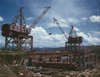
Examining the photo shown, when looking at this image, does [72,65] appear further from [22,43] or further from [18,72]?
[22,43]

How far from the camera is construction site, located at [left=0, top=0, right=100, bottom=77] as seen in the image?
611 inches

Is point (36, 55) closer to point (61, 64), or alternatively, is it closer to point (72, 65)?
point (61, 64)

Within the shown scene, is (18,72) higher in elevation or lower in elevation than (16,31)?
lower

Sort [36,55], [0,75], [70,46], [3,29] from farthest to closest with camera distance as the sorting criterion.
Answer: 1. [70,46]
2. [3,29]
3. [36,55]
4. [0,75]

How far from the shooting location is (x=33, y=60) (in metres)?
41.5

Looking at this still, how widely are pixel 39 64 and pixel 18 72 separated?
13.4 meters

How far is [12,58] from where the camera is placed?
954 inches

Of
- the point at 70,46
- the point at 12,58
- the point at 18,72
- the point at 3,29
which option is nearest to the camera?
the point at 18,72

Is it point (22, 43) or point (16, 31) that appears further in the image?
point (22, 43)

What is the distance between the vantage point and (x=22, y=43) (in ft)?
145

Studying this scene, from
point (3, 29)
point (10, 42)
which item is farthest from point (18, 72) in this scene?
point (10, 42)

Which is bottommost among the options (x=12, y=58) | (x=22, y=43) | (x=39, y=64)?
(x=39, y=64)

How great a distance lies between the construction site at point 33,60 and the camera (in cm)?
1552

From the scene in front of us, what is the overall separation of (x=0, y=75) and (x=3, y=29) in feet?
94.1
